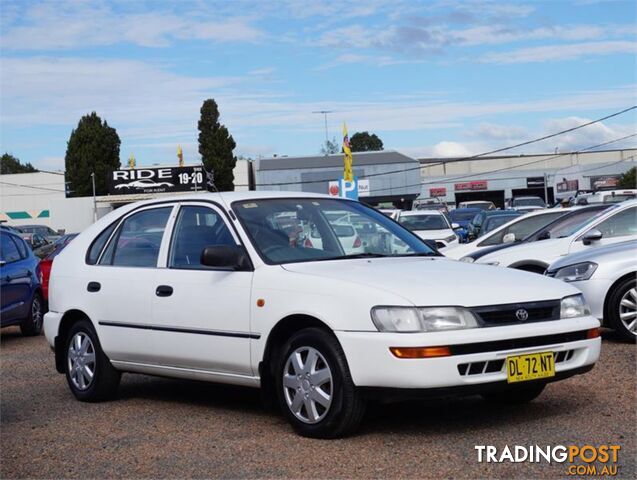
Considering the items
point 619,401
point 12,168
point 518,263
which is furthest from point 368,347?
point 12,168

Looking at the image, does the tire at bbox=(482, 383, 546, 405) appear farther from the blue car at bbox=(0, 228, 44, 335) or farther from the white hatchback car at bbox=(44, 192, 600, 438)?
the blue car at bbox=(0, 228, 44, 335)

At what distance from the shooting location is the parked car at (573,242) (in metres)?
12.8

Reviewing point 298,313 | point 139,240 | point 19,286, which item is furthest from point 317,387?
point 19,286

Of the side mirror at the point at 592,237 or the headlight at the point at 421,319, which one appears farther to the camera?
the side mirror at the point at 592,237

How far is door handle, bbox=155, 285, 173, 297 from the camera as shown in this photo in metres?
7.75

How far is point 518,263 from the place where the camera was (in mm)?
12906

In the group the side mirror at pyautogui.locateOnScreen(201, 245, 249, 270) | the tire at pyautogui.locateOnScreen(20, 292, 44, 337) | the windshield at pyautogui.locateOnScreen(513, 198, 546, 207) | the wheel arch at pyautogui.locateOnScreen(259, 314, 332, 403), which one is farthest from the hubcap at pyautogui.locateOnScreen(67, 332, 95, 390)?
the windshield at pyautogui.locateOnScreen(513, 198, 546, 207)

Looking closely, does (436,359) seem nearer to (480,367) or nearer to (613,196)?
(480,367)

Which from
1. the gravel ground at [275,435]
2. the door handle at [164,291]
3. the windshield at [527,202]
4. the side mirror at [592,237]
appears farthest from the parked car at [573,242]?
the windshield at [527,202]

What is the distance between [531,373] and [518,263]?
6.54 m

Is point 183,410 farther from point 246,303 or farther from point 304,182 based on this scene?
point 304,182

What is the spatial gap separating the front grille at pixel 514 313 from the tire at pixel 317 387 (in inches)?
34.2

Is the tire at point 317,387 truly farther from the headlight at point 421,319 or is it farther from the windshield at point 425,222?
the windshield at point 425,222

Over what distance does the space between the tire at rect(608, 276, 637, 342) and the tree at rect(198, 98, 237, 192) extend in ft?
226
